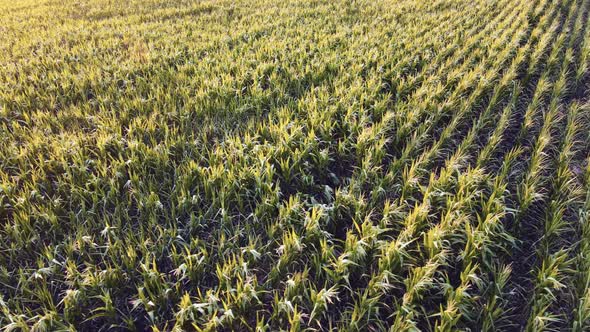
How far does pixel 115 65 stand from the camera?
5047 millimetres

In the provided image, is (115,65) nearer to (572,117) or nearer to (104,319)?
(104,319)

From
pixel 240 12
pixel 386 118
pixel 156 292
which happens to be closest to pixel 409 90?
pixel 386 118

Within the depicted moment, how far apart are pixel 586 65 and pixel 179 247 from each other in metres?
5.53

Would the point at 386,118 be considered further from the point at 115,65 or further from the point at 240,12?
the point at 240,12

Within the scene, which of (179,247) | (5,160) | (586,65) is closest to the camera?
(179,247)

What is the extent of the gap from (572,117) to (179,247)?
372 centimetres

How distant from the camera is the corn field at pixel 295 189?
2.00m

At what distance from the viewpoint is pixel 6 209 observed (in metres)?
2.57

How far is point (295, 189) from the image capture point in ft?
9.58

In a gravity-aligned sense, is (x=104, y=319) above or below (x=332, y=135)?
below

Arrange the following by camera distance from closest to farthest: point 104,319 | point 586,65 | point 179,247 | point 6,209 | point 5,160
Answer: point 104,319 < point 179,247 < point 6,209 < point 5,160 < point 586,65

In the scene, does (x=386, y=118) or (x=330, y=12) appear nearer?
(x=386, y=118)

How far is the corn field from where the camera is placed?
2002 mm

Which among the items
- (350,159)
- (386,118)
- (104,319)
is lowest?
(104,319)
